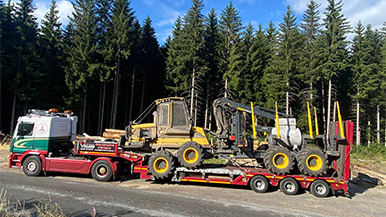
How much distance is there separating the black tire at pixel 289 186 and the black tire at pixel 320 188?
1.95 feet

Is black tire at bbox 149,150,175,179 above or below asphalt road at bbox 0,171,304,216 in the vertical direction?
above

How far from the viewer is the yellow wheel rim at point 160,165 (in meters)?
9.27

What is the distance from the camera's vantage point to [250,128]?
1077 centimetres

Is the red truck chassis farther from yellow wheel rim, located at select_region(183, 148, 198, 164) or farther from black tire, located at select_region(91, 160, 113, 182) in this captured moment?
yellow wheel rim, located at select_region(183, 148, 198, 164)

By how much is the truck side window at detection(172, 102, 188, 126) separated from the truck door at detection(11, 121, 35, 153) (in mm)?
6591

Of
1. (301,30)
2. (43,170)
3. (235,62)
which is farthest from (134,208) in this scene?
(301,30)

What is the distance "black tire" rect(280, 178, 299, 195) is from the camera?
28.3ft

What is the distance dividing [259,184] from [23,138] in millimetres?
10628

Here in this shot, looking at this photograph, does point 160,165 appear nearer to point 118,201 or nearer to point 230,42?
point 118,201

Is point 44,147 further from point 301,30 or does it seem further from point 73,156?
point 301,30

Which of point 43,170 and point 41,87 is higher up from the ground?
point 41,87

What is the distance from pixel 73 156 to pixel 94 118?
995 inches

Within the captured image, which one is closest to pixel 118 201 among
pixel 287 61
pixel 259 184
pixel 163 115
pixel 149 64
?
pixel 163 115

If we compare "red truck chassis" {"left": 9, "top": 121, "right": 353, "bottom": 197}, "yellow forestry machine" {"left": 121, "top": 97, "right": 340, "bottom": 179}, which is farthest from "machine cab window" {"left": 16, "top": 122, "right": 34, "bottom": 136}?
"yellow forestry machine" {"left": 121, "top": 97, "right": 340, "bottom": 179}
